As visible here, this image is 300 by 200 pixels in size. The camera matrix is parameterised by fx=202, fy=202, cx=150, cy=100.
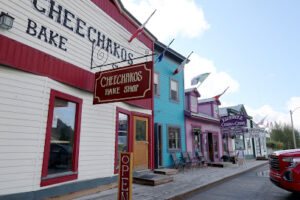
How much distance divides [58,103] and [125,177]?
9.09 feet

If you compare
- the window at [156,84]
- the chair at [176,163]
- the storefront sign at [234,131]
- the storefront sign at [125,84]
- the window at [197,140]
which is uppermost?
the window at [156,84]

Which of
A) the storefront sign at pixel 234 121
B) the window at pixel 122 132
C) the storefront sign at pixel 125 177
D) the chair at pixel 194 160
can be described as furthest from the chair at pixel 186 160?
the storefront sign at pixel 125 177

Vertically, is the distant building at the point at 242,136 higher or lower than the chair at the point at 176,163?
higher

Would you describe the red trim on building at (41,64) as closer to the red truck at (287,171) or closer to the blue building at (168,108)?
the blue building at (168,108)

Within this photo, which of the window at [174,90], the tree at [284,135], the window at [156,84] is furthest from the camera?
the tree at [284,135]

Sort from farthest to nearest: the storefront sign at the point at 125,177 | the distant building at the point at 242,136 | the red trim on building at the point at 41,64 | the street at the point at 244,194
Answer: the distant building at the point at 242,136
the street at the point at 244,194
the red trim on building at the point at 41,64
the storefront sign at the point at 125,177

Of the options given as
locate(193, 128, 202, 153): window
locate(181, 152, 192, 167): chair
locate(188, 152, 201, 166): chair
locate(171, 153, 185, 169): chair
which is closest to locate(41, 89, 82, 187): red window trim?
locate(171, 153, 185, 169): chair

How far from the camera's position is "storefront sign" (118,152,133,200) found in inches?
155

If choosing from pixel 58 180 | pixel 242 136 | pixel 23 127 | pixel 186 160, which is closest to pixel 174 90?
pixel 186 160

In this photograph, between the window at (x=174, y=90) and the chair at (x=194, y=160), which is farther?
the window at (x=174, y=90)

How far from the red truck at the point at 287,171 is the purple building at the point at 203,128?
759 cm

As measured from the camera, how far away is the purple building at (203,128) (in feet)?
44.3

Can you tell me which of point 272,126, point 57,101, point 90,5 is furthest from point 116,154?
point 272,126

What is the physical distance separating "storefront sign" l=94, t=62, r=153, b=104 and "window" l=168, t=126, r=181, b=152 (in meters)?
6.72
